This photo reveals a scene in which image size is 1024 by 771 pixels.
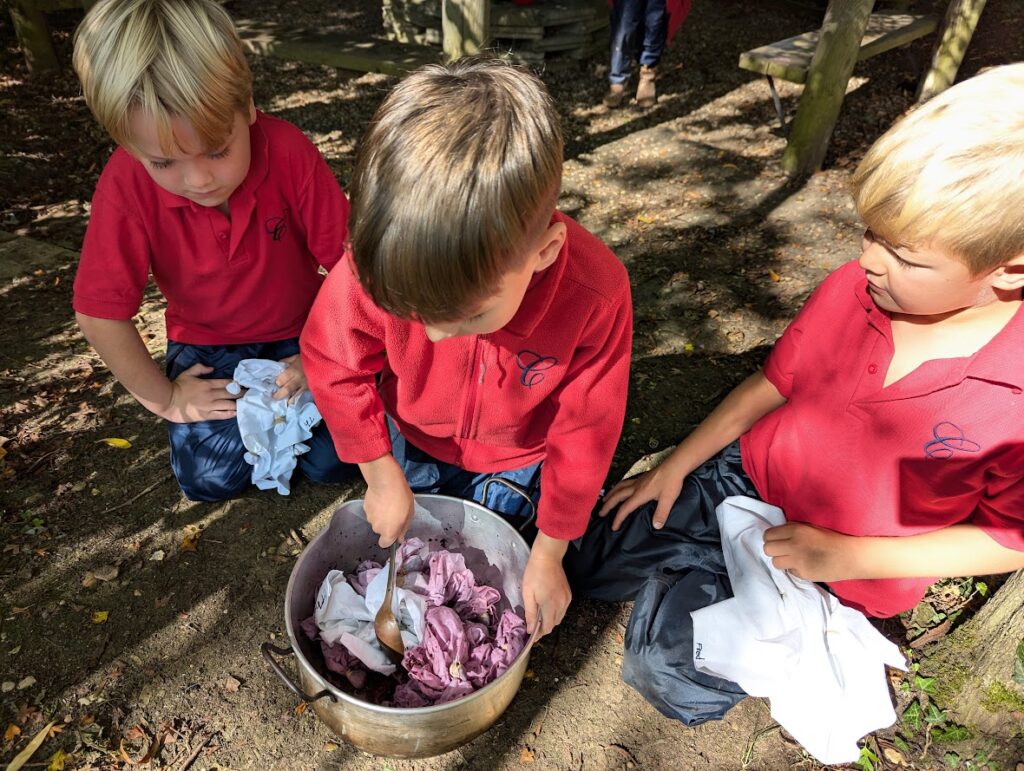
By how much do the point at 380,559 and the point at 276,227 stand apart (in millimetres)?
1057

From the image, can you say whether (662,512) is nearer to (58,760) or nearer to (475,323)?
(475,323)

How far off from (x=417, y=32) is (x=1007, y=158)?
5.47 m

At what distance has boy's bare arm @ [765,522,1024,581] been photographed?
1633 mm

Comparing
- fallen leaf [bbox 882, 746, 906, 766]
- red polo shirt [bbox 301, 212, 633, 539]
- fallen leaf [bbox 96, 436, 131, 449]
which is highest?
red polo shirt [bbox 301, 212, 633, 539]

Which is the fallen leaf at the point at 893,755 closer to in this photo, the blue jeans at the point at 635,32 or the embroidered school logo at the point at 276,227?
the embroidered school logo at the point at 276,227

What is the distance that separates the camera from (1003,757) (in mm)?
1952

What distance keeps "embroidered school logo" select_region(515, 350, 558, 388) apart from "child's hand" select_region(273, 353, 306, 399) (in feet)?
3.19

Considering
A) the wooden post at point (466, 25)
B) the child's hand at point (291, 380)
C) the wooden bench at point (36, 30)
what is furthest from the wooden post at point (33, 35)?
the child's hand at point (291, 380)

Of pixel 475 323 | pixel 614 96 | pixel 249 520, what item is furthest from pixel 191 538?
pixel 614 96

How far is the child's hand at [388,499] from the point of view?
1.78 m

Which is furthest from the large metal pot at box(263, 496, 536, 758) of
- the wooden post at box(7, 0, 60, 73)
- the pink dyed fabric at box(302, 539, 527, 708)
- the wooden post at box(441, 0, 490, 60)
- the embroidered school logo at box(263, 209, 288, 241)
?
the wooden post at box(7, 0, 60, 73)

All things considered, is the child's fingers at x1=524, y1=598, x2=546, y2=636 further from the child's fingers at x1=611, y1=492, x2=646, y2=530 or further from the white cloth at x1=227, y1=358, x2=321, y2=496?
the white cloth at x1=227, y1=358, x2=321, y2=496

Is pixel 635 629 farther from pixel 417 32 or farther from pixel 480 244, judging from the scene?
pixel 417 32

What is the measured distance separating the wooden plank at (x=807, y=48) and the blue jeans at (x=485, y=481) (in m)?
3.12
